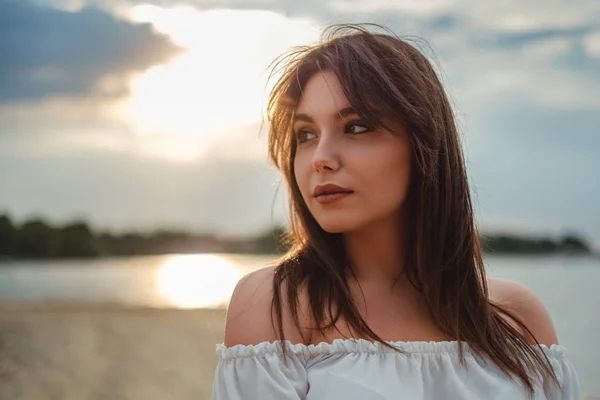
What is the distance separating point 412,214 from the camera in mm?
1892

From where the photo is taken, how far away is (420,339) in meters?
1.83

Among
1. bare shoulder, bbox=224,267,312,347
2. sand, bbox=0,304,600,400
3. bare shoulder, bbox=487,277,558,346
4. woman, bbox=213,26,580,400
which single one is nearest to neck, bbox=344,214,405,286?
woman, bbox=213,26,580,400

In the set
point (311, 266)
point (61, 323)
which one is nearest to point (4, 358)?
point (61, 323)

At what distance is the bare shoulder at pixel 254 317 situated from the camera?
1.73m

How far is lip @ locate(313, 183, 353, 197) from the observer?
5.69 feet

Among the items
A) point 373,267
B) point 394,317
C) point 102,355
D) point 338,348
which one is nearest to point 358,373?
point 338,348

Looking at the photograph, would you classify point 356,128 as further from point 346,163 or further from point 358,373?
point 358,373

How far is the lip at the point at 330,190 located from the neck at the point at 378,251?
0.18m

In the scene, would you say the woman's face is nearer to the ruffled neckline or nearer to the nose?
the nose

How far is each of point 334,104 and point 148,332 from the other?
6.69m

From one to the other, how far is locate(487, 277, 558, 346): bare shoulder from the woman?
22 millimetres

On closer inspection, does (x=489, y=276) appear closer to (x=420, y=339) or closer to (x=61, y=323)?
(x=420, y=339)

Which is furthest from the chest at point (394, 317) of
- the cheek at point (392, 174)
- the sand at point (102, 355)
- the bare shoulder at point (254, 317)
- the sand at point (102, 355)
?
the sand at point (102, 355)

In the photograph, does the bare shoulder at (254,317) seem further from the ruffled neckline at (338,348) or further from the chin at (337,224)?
the chin at (337,224)
